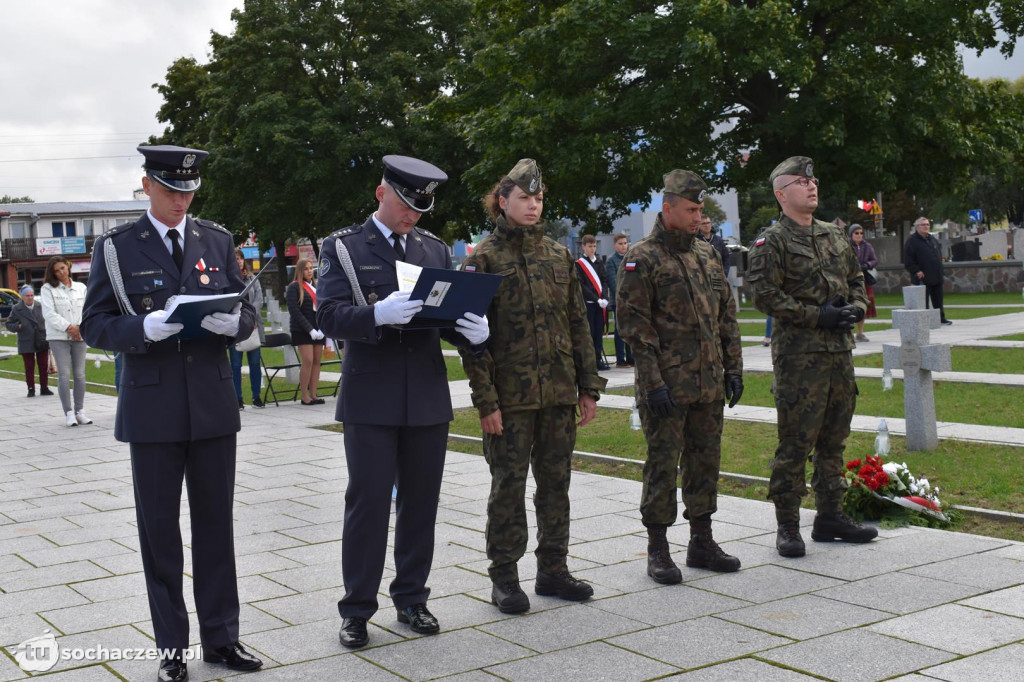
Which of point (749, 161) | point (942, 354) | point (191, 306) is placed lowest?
point (942, 354)

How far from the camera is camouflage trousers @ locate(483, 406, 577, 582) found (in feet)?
18.6

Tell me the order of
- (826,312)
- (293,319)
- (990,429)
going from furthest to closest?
(293,319) → (990,429) → (826,312)

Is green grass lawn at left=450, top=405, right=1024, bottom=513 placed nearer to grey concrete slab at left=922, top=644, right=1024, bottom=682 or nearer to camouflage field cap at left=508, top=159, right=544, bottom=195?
grey concrete slab at left=922, top=644, right=1024, bottom=682

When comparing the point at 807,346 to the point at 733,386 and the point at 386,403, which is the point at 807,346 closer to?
the point at 733,386

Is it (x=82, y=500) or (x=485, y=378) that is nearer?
(x=485, y=378)

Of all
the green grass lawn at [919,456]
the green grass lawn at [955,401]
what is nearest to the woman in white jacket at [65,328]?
the green grass lawn at [919,456]

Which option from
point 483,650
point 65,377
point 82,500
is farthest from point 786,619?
point 65,377

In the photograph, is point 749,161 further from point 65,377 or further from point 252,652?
point 252,652

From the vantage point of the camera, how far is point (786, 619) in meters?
5.25

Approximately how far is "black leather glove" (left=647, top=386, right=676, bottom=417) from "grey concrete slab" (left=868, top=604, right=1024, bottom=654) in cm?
154

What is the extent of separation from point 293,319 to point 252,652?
32.0ft

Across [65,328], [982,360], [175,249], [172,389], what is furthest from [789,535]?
[65,328]

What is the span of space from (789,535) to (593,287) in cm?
1030

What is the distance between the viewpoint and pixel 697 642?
196 inches
